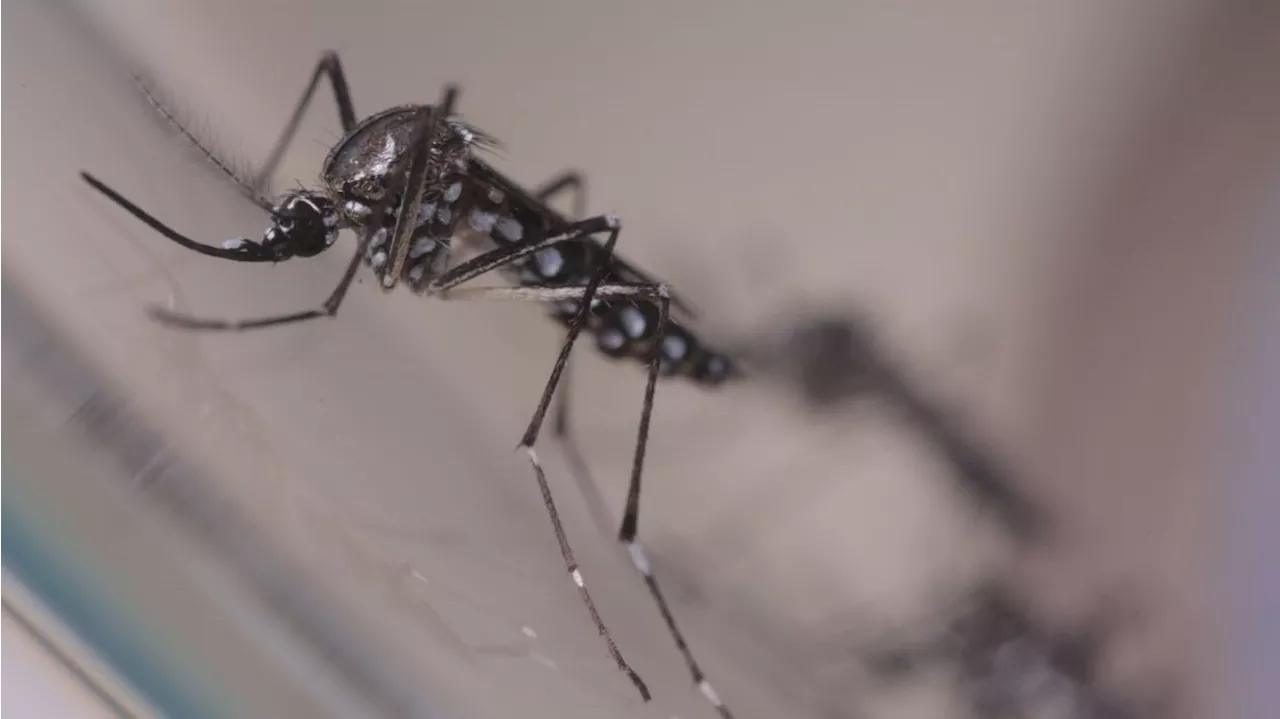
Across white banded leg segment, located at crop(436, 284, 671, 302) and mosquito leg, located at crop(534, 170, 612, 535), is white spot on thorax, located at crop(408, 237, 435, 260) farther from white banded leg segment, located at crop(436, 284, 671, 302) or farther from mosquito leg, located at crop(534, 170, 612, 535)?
mosquito leg, located at crop(534, 170, 612, 535)

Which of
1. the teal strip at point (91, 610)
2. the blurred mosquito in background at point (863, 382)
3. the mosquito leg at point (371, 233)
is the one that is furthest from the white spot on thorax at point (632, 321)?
the teal strip at point (91, 610)

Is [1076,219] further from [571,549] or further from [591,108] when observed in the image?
[571,549]

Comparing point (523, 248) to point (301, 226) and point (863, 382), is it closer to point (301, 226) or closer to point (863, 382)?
point (301, 226)

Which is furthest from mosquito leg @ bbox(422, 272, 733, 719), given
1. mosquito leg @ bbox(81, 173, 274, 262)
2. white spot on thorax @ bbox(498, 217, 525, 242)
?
mosquito leg @ bbox(81, 173, 274, 262)

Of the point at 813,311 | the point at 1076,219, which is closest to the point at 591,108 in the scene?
the point at 813,311

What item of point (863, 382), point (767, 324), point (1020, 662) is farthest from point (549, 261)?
point (1020, 662)

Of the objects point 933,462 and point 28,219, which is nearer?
point 28,219
